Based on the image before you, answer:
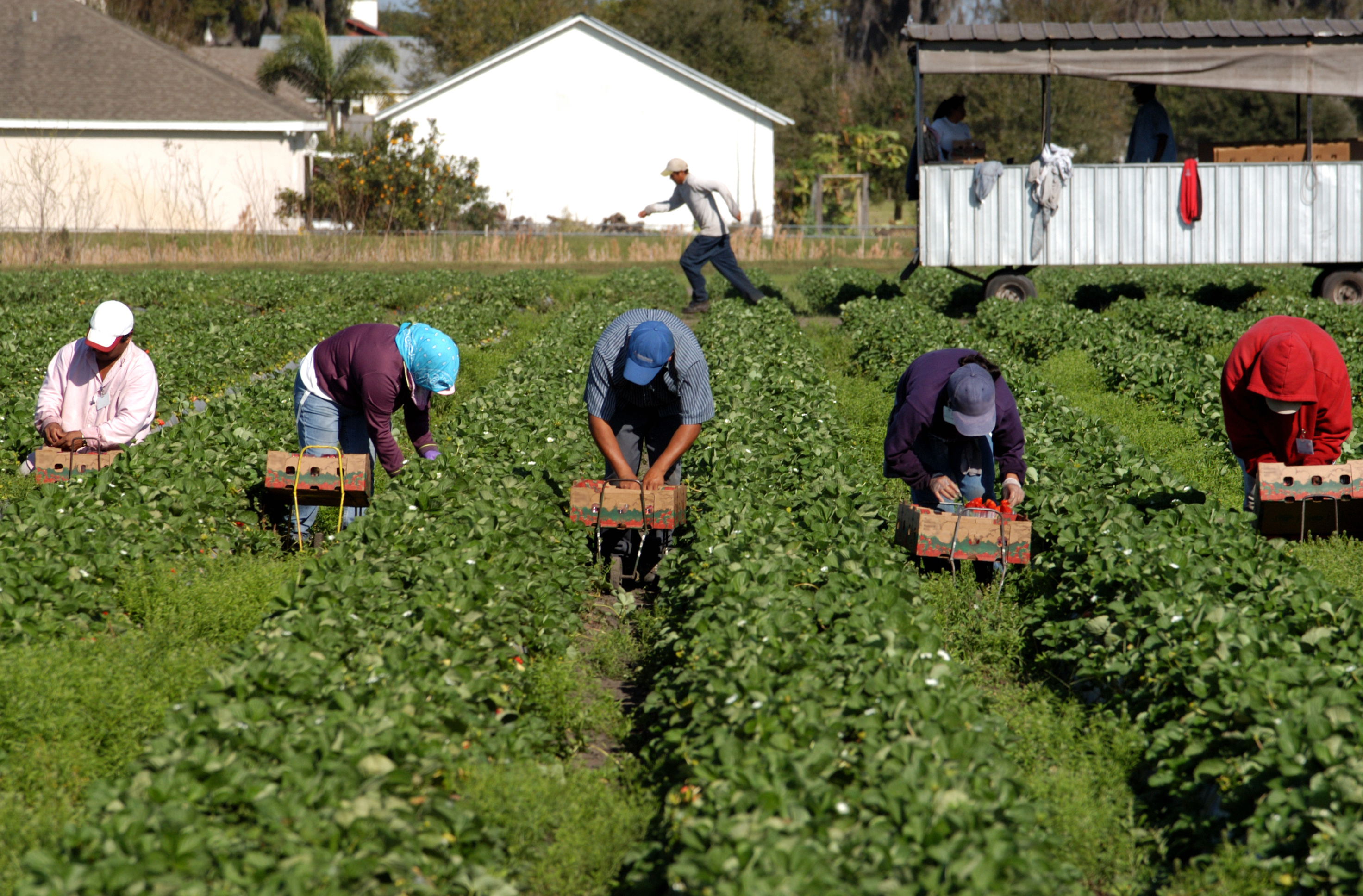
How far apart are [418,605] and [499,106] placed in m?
35.2

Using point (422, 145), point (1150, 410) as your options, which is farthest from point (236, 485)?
point (422, 145)

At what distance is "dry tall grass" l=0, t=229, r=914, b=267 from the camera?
82.6 feet

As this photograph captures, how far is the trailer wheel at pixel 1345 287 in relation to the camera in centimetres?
1638

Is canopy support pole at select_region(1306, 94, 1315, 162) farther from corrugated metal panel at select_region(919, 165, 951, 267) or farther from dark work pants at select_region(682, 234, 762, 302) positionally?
dark work pants at select_region(682, 234, 762, 302)

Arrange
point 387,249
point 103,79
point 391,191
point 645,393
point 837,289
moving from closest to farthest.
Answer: point 645,393
point 837,289
point 387,249
point 391,191
point 103,79

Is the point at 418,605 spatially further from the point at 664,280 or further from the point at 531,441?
the point at 664,280

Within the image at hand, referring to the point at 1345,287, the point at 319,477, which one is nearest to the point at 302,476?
the point at 319,477

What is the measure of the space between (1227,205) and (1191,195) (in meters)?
0.55

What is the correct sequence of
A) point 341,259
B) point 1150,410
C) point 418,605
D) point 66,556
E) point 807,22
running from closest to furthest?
point 418,605 → point 66,556 → point 1150,410 → point 341,259 → point 807,22

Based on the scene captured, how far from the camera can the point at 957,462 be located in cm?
638

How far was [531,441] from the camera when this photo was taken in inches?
303

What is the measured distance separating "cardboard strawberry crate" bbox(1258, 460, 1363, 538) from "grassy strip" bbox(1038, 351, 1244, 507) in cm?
29

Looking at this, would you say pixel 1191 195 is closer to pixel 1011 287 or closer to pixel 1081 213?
pixel 1081 213

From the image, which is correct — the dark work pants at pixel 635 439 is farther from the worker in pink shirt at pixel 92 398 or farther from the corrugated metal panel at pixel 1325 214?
the corrugated metal panel at pixel 1325 214
